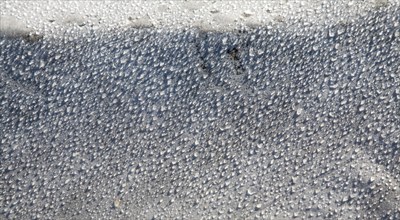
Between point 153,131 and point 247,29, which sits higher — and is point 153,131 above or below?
below

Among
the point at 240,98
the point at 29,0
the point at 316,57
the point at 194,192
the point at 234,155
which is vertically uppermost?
the point at 29,0

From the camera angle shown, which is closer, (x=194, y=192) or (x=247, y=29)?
(x=194, y=192)

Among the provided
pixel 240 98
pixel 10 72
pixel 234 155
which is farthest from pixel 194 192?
pixel 10 72

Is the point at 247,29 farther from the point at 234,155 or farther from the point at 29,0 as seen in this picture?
the point at 29,0

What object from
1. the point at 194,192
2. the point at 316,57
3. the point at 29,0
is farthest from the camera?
the point at 29,0

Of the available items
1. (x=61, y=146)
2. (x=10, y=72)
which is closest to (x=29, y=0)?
(x=10, y=72)

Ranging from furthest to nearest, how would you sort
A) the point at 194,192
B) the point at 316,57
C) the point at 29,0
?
the point at 29,0, the point at 316,57, the point at 194,192

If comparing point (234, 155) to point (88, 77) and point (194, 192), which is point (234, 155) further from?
point (88, 77)
